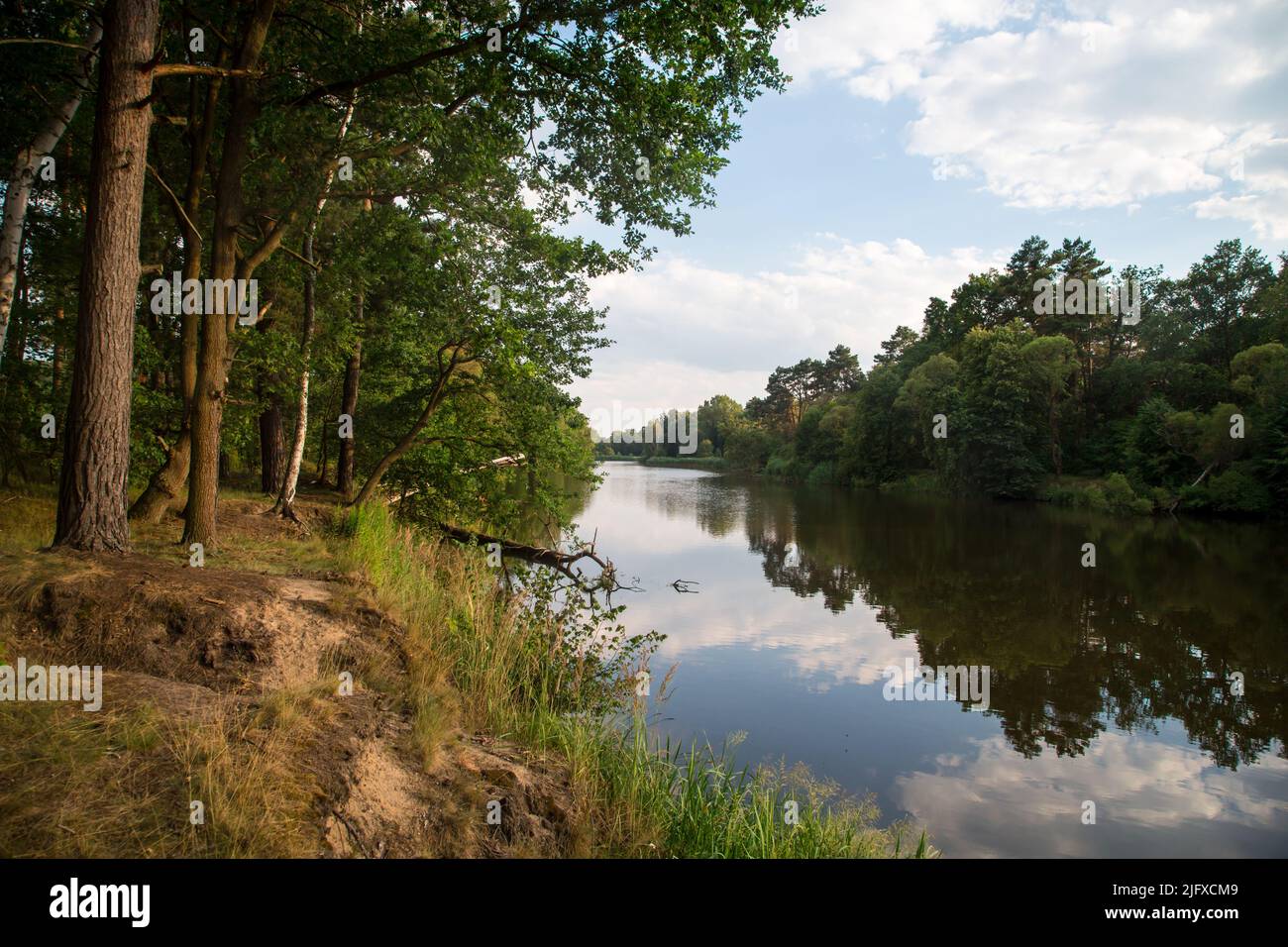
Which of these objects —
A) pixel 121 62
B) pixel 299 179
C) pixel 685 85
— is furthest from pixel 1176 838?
pixel 299 179

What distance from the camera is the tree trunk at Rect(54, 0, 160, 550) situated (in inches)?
210

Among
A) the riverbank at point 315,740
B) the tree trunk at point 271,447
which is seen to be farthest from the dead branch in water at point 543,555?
the riverbank at point 315,740

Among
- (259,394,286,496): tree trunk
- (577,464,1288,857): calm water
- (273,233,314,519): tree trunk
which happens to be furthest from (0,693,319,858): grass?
(259,394,286,496): tree trunk

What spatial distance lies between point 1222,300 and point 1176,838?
171ft

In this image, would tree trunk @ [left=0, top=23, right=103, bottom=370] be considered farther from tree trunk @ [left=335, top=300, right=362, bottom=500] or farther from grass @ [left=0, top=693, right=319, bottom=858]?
grass @ [left=0, top=693, right=319, bottom=858]

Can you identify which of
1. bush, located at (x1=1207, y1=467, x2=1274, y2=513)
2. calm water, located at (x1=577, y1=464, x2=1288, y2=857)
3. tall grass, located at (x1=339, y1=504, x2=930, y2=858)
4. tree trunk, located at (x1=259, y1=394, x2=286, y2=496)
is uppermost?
tree trunk, located at (x1=259, y1=394, x2=286, y2=496)

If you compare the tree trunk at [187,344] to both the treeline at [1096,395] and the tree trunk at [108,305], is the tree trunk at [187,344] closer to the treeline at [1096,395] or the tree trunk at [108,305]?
the tree trunk at [108,305]

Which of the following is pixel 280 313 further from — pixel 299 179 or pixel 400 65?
pixel 400 65

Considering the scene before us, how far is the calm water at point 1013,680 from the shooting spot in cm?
652

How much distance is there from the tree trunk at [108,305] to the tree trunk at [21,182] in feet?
10.0

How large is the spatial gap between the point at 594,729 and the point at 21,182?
9.60 meters

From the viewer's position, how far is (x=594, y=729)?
588 centimetres

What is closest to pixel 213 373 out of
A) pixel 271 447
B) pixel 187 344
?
pixel 187 344

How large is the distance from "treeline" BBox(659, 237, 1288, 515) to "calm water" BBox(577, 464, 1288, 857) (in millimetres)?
13286
